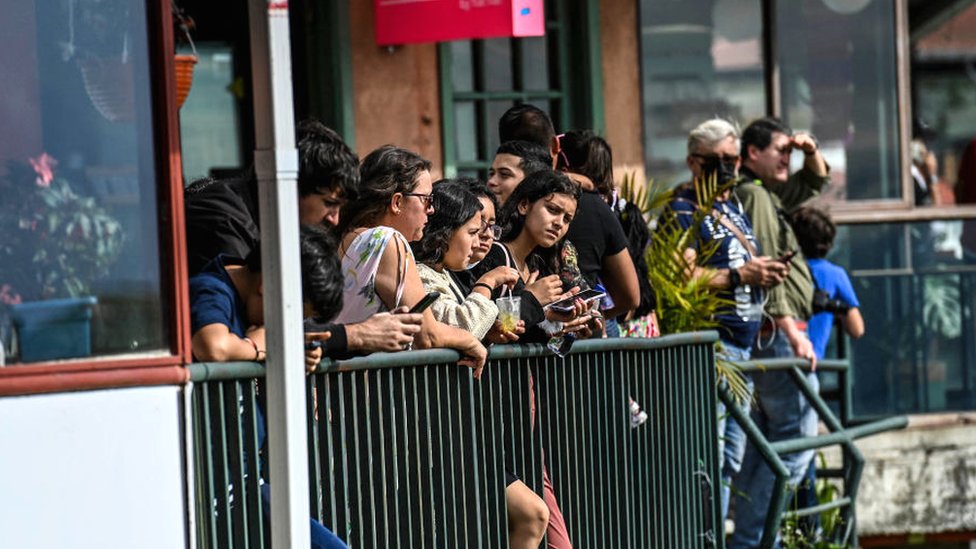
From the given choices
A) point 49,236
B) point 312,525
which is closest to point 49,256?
point 49,236

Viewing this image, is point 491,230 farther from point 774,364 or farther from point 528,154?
point 774,364

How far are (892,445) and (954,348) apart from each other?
2.51 ft

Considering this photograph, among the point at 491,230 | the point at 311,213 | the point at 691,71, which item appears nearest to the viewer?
the point at 311,213

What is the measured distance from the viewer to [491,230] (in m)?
5.93

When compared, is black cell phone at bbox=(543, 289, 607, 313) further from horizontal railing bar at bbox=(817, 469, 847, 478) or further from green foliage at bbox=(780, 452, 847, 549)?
horizontal railing bar at bbox=(817, 469, 847, 478)

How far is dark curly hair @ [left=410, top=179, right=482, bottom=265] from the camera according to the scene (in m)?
5.71

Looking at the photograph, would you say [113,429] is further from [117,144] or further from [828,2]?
[828,2]

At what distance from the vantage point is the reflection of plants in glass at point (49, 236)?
4078mm

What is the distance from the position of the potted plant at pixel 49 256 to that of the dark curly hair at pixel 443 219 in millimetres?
1629

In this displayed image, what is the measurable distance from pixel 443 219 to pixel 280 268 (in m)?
1.64

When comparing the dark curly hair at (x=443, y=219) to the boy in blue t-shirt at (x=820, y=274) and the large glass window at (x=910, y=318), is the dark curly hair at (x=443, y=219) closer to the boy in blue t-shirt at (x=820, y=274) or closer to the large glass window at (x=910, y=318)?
the boy in blue t-shirt at (x=820, y=274)

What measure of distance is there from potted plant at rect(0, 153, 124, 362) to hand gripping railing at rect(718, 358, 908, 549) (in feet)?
12.4

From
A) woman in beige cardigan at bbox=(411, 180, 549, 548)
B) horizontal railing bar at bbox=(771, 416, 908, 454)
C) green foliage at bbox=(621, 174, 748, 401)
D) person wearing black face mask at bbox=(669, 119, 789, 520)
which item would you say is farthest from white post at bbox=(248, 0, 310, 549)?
person wearing black face mask at bbox=(669, 119, 789, 520)

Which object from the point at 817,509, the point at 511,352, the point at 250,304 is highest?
the point at 250,304
